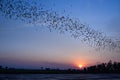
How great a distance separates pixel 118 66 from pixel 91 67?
1243 centimetres

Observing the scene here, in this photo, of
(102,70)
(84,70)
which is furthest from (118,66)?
(84,70)

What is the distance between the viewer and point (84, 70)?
100 meters

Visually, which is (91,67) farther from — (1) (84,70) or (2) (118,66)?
(2) (118,66)

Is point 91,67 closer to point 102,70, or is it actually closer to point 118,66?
point 102,70

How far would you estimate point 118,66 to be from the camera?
350 ft

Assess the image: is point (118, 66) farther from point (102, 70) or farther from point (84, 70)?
point (84, 70)

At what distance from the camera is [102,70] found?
333 ft

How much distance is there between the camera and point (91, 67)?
102 m

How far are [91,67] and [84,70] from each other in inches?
146

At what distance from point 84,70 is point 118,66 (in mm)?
15963

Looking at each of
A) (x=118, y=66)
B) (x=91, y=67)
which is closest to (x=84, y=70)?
A: (x=91, y=67)

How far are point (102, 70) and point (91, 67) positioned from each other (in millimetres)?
4462
